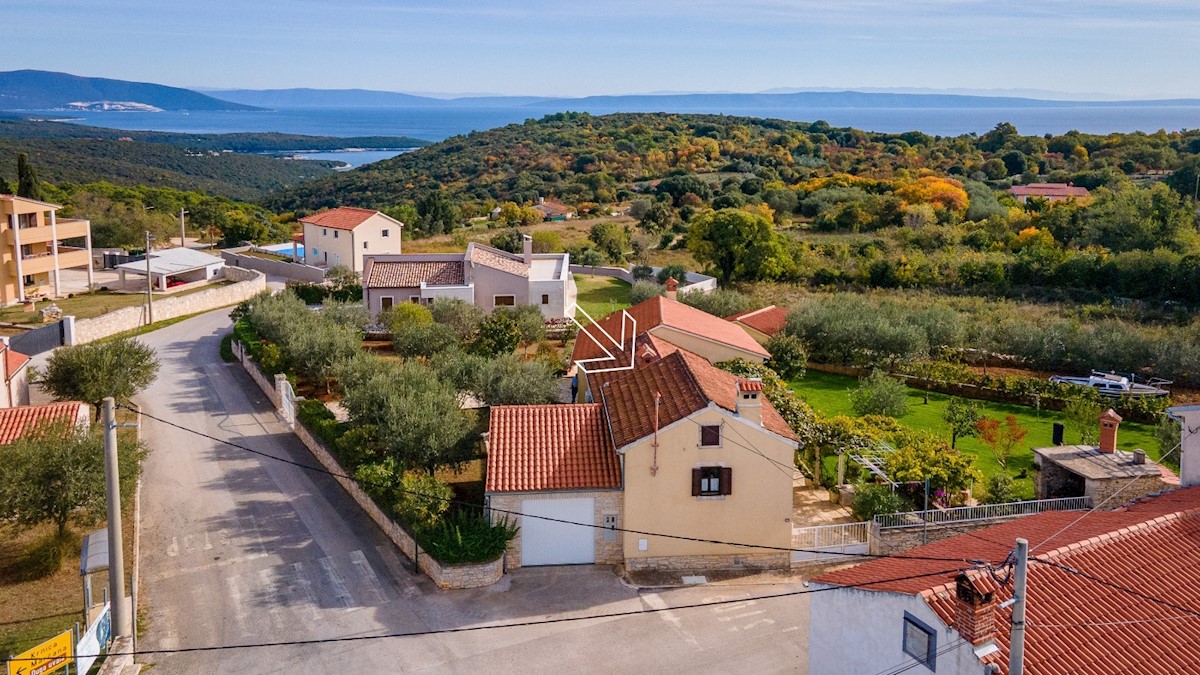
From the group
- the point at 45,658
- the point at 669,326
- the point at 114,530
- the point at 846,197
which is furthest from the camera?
the point at 846,197

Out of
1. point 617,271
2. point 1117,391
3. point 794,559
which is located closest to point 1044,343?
point 1117,391

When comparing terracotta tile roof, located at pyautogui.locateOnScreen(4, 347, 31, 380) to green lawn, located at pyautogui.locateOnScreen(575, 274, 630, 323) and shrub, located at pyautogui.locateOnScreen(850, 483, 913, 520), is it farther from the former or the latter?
shrub, located at pyautogui.locateOnScreen(850, 483, 913, 520)

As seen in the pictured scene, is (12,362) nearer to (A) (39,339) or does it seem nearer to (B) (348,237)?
(A) (39,339)

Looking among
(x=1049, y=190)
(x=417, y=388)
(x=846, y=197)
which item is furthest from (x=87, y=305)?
(x=1049, y=190)

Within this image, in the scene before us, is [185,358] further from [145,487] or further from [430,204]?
[430,204]

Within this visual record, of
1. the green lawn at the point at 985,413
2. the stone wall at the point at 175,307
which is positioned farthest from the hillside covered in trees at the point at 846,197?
the stone wall at the point at 175,307

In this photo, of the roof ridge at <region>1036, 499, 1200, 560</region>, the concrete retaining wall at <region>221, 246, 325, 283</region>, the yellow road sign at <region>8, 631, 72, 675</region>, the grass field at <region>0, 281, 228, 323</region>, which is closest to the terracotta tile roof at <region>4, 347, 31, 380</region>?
the grass field at <region>0, 281, 228, 323</region>

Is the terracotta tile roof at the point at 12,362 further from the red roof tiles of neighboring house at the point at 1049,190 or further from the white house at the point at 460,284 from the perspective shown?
the red roof tiles of neighboring house at the point at 1049,190
